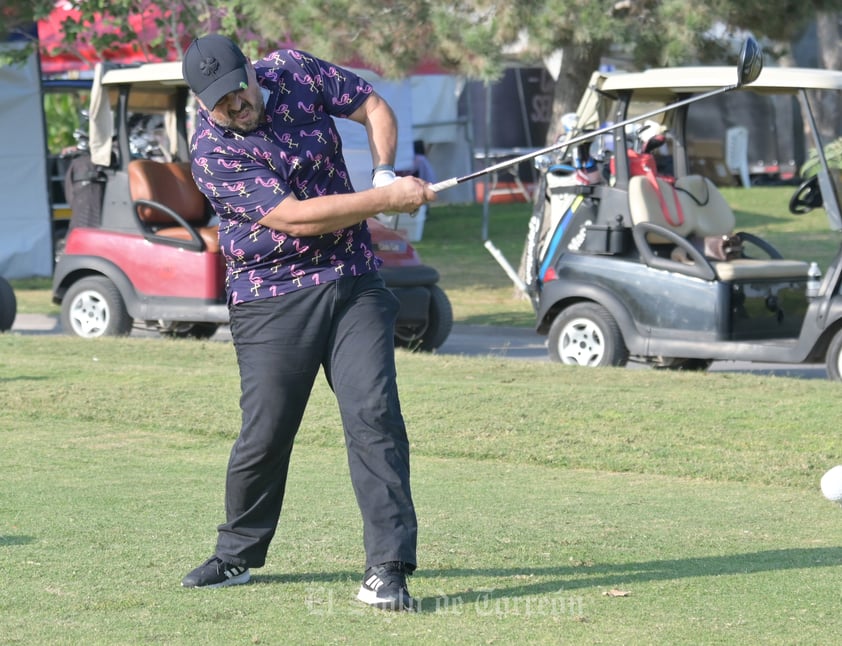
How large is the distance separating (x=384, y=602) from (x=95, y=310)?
8459mm

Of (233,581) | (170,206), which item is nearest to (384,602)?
(233,581)

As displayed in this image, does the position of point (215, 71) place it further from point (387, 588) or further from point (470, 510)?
point (470, 510)

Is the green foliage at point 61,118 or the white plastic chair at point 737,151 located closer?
the green foliage at point 61,118

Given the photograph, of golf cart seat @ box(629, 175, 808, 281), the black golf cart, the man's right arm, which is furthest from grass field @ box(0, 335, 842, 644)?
the man's right arm

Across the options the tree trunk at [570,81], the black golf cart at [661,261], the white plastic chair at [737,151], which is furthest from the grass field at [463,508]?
the white plastic chair at [737,151]

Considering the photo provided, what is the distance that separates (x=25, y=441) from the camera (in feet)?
24.0

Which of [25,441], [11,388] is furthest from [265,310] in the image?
[11,388]

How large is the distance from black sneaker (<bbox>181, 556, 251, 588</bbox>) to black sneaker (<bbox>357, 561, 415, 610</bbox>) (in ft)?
1.47

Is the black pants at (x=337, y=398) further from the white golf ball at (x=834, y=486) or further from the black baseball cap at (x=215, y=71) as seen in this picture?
the white golf ball at (x=834, y=486)

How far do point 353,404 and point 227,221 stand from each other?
2.19 feet

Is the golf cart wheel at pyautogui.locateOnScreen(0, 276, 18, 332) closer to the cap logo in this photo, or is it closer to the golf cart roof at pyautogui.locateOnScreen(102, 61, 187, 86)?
the golf cart roof at pyautogui.locateOnScreen(102, 61, 187, 86)

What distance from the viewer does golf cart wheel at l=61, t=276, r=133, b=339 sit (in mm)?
11898

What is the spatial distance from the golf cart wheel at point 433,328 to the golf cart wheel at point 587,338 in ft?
4.07

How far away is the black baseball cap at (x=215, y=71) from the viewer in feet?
13.1
